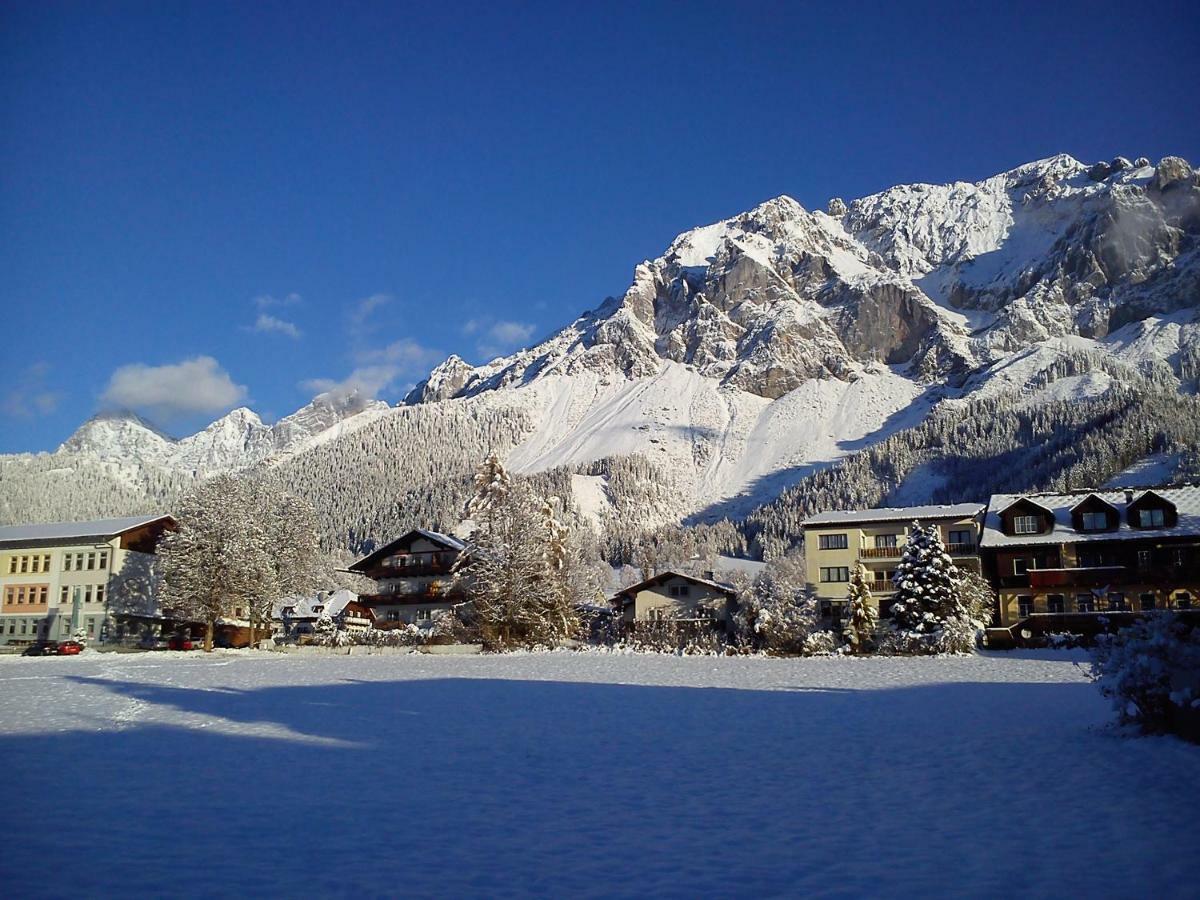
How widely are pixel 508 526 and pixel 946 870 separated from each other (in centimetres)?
4768

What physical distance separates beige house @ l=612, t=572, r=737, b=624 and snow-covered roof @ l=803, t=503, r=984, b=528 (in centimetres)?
899

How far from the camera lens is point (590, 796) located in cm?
1402

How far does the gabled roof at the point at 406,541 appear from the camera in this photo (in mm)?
76000

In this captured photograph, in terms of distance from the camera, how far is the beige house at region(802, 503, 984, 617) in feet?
235

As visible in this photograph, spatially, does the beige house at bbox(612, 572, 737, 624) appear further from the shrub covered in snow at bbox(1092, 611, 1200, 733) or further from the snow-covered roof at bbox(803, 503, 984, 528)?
the shrub covered in snow at bbox(1092, 611, 1200, 733)

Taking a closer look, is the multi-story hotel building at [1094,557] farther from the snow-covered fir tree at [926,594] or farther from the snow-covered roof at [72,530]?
the snow-covered roof at [72,530]

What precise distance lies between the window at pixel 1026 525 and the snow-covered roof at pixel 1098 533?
57cm

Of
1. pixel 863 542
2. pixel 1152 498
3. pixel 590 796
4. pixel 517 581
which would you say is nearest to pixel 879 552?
pixel 863 542

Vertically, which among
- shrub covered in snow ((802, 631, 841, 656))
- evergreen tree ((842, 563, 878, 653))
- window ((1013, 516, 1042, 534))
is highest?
window ((1013, 516, 1042, 534))

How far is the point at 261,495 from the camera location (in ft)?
224

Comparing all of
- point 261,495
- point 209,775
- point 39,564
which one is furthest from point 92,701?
point 39,564

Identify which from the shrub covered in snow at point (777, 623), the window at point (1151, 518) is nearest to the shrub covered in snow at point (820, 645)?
the shrub covered in snow at point (777, 623)

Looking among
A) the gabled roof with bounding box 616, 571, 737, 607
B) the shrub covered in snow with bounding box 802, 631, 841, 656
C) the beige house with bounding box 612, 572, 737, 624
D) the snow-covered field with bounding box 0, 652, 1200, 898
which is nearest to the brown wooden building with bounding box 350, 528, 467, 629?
the gabled roof with bounding box 616, 571, 737, 607

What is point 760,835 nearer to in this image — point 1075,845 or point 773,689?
point 1075,845
